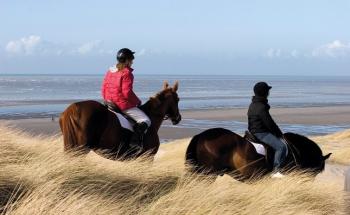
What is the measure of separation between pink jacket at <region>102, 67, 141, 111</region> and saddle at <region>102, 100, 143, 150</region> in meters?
0.09

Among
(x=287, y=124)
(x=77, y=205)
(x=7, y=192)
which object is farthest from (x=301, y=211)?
(x=287, y=124)

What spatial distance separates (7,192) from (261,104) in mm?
3778

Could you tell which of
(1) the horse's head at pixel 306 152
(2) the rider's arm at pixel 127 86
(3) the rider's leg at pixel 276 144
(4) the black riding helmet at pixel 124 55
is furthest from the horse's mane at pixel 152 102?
(1) the horse's head at pixel 306 152

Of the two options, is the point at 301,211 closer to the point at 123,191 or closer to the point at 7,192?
the point at 123,191

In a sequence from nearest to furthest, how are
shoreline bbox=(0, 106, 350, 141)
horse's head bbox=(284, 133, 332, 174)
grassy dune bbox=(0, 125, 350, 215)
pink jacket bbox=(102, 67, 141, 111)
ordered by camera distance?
grassy dune bbox=(0, 125, 350, 215)
horse's head bbox=(284, 133, 332, 174)
pink jacket bbox=(102, 67, 141, 111)
shoreline bbox=(0, 106, 350, 141)

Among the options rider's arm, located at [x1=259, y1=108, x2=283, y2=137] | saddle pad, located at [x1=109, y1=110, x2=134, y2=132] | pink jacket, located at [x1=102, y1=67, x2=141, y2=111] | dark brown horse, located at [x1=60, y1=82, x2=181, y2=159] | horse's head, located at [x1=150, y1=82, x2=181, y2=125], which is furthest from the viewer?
horse's head, located at [x1=150, y1=82, x2=181, y2=125]

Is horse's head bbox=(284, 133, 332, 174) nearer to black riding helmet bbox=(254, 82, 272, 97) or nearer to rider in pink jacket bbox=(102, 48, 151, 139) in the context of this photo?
black riding helmet bbox=(254, 82, 272, 97)

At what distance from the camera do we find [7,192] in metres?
6.43

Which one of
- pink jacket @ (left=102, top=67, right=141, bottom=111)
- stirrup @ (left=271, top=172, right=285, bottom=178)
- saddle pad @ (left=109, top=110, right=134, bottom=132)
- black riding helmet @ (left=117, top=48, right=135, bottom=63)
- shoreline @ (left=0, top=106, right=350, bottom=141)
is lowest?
shoreline @ (left=0, top=106, right=350, bottom=141)

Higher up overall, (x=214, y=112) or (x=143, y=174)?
(x=143, y=174)

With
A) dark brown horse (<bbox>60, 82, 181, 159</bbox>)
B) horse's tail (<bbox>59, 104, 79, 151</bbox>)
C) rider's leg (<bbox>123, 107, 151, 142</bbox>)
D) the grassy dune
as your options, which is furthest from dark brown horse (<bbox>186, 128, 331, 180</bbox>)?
horse's tail (<bbox>59, 104, 79, 151</bbox>)

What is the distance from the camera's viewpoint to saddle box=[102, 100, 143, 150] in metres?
8.97

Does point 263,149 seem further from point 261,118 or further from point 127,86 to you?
point 127,86

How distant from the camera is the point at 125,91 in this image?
905 centimetres
